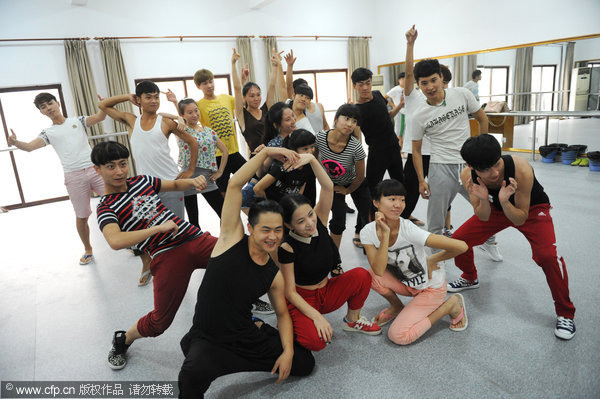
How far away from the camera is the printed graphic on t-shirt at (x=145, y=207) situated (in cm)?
186

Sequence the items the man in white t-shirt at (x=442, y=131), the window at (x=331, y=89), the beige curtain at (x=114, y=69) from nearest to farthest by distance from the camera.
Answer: the man in white t-shirt at (x=442, y=131), the beige curtain at (x=114, y=69), the window at (x=331, y=89)

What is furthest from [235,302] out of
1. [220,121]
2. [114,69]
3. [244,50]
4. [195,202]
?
[244,50]

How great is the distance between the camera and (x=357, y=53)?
8805mm

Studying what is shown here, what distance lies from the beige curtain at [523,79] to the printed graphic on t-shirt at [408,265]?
20.0 feet

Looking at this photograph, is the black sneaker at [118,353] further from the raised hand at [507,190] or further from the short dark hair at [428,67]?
the short dark hair at [428,67]

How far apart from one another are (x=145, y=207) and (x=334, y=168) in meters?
1.28

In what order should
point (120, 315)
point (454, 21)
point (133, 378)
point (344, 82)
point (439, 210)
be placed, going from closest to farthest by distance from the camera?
point (133, 378) < point (120, 315) < point (439, 210) < point (454, 21) < point (344, 82)

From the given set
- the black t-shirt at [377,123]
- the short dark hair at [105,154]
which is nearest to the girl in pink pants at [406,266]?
the black t-shirt at [377,123]

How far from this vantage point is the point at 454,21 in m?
7.43

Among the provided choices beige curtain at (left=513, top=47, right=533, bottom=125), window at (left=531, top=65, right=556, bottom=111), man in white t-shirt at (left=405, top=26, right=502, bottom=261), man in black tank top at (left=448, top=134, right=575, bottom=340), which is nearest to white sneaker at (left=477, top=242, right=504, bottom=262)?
man in white t-shirt at (left=405, top=26, right=502, bottom=261)

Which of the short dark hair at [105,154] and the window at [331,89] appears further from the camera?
the window at [331,89]

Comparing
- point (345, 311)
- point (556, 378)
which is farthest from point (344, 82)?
point (556, 378)

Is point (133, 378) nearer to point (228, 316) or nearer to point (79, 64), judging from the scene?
point (228, 316)

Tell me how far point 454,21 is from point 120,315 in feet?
25.4
